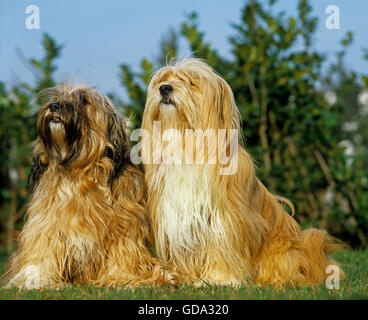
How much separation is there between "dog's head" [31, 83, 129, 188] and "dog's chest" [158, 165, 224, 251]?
0.46 meters

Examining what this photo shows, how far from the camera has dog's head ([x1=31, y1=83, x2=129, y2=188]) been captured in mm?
3869

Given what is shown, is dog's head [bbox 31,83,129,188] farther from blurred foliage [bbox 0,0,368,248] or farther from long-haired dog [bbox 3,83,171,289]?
blurred foliage [bbox 0,0,368,248]

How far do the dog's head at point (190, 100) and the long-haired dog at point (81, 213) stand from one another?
485 millimetres

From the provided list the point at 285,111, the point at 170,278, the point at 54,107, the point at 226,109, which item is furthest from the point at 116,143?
the point at 285,111

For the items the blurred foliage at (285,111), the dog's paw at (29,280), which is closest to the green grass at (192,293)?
the dog's paw at (29,280)

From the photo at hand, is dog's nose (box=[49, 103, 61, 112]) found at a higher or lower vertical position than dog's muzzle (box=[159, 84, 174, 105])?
lower

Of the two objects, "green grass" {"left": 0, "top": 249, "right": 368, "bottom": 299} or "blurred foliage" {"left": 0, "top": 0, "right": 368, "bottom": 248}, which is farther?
"blurred foliage" {"left": 0, "top": 0, "right": 368, "bottom": 248}

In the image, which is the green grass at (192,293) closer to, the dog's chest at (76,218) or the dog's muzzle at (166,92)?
the dog's chest at (76,218)

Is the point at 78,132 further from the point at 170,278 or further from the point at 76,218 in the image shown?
the point at 170,278

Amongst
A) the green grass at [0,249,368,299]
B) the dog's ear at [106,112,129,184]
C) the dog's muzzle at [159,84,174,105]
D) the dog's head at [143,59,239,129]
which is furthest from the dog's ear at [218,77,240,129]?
the green grass at [0,249,368,299]

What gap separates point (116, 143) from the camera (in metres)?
4.05

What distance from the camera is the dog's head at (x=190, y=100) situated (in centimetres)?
379
